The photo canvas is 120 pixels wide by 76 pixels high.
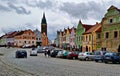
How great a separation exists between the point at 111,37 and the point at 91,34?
1330 cm

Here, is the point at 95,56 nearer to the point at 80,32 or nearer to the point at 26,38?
the point at 80,32

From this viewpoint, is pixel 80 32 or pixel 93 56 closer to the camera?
pixel 93 56

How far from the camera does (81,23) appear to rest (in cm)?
9538

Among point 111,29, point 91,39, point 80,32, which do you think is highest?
point 80,32

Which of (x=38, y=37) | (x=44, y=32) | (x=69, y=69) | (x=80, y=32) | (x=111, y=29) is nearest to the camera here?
(x=69, y=69)

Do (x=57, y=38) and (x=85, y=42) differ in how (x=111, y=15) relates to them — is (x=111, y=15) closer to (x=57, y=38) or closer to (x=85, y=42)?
(x=85, y=42)

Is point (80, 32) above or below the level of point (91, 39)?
above

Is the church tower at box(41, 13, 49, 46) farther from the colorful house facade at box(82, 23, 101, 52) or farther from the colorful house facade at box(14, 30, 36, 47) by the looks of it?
the colorful house facade at box(82, 23, 101, 52)

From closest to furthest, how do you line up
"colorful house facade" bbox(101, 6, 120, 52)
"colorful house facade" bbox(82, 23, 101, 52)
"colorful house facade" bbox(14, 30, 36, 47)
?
"colorful house facade" bbox(101, 6, 120, 52), "colorful house facade" bbox(82, 23, 101, 52), "colorful house facade" bbox(14, 30, 36, 47)

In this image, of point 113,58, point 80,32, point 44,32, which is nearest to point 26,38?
point 44,32

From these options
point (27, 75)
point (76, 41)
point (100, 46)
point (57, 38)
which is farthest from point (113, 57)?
point (57, 38)

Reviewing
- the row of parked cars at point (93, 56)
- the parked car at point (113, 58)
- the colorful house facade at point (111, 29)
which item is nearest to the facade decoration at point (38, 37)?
the colorful house facade at point (111, 29)

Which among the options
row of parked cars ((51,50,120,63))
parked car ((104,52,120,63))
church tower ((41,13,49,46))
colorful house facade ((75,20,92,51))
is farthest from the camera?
church tower ((41,13,49,46))

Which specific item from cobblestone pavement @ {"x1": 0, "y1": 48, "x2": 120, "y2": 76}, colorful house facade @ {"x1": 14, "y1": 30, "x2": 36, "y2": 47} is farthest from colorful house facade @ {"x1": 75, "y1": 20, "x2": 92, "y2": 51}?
colorful house facade @ {"x1": 14, "y1": 30, "x2": 36, "y2": 47}
